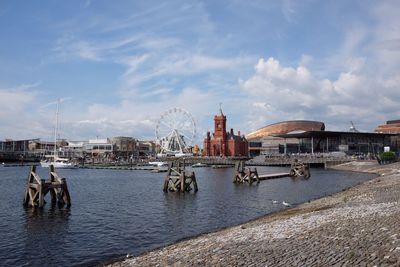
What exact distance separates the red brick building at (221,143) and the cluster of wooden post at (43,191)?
12480 centimetres

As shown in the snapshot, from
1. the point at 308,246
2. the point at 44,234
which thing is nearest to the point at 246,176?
the point at 44,234

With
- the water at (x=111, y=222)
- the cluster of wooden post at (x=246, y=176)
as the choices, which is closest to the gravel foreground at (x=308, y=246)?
the water at (x=111, y=222)

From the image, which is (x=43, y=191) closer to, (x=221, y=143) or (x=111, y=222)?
(x=111, y=222)

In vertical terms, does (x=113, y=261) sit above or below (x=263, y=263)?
below

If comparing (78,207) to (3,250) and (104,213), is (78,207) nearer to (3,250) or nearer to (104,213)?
(104,213)

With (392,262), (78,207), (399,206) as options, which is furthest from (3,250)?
(399,206)

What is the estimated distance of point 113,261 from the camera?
59.8 ft

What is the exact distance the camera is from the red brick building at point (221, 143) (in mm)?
160000

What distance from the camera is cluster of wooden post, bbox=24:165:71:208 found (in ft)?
111

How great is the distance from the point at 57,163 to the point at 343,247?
397ft

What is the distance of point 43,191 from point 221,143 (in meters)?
128

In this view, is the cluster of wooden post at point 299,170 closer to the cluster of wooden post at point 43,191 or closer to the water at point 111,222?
the water at point 111,222

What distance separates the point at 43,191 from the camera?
33625 millimetres

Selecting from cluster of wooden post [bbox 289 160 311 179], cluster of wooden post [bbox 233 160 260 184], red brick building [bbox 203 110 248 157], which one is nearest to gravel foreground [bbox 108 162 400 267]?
cluster of wooden post [bbox 233 160 260 184]
